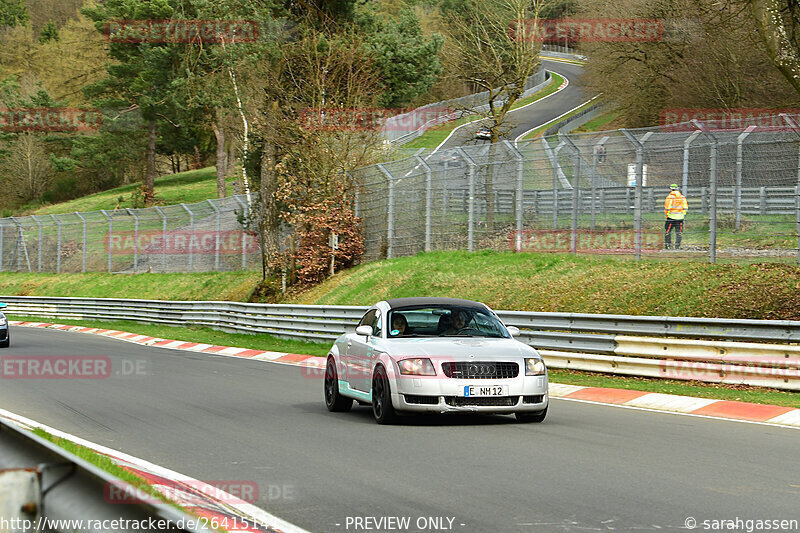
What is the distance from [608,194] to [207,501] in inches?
652

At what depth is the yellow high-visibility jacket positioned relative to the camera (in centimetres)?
2009

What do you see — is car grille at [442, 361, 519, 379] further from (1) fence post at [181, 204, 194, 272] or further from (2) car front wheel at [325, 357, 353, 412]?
(1) fence post at [181, 204, 194, 272]

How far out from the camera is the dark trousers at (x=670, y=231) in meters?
20.2

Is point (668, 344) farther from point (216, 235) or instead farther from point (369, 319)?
point (216, 235)

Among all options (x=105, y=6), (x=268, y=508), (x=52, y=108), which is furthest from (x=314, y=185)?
(x=52, y=108)

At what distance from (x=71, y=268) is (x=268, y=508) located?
4795 cm

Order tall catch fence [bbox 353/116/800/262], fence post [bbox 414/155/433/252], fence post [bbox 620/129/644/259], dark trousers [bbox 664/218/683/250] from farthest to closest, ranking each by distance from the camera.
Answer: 1. fence post [bbox 414/155/433/252]
2. fence post [bbox 620/129/644/259]
3. dark trousers [bbox 664/218/683/250]
4. tall catch fence [bbox 353/116/800/262]

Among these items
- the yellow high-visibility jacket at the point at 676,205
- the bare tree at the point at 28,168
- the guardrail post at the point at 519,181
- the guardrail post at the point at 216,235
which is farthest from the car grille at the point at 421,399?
the bare tree at the point at 28,168

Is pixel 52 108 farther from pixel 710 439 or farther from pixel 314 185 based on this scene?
pixel 710 439

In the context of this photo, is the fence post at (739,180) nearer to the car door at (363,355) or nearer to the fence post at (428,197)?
the car door at (363,355)

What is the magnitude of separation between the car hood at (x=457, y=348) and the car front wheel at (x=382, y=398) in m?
0.28

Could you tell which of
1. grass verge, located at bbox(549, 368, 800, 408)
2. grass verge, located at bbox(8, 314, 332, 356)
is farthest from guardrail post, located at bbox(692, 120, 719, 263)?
grass verge, located at bbox(8, 314, 332, 356)

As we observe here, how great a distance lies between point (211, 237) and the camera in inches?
1619

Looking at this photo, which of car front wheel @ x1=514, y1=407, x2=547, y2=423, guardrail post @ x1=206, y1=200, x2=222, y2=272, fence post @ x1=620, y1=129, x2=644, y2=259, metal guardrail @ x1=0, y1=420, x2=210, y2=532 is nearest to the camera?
metal guardrail @ x1=0, y1=420, x2=210, y2=532
